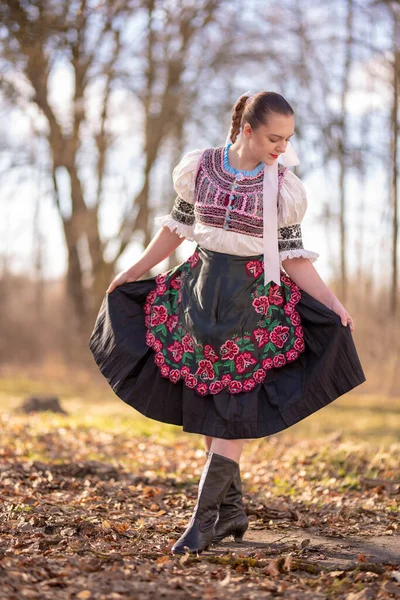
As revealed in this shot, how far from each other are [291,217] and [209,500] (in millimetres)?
1267

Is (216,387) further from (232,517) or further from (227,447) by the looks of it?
(232,517)

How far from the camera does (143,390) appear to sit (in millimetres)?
3525

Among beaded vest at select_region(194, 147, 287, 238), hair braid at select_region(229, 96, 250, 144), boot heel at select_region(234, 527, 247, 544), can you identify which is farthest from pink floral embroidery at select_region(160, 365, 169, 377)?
hair braid at select_region(229, 96, 250, 144)

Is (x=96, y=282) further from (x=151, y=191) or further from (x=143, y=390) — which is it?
(x=143, y=390)

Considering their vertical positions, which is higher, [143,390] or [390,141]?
[390,141]

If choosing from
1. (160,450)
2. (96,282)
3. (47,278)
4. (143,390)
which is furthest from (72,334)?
(143,390)

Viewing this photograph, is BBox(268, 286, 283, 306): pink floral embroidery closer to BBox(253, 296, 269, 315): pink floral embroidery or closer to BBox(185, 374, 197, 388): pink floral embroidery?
BBox(253, 296, 269, 315): pink floral embroidery

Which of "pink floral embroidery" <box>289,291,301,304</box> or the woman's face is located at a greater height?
the woman's face

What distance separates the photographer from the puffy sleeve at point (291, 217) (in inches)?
133

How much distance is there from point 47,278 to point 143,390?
18644 millimetres

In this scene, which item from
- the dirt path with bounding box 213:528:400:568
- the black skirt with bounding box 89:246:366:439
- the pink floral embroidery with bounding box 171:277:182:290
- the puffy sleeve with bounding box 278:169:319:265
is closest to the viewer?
the dirt path with bounding box 213:528:400:568

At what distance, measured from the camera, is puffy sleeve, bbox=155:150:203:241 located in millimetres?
3568

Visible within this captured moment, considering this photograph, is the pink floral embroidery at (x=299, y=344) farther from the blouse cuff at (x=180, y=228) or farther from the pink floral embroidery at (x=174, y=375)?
the blouse cuff at (x=180, y=228)

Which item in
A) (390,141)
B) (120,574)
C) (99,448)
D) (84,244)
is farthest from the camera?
(84,244)
